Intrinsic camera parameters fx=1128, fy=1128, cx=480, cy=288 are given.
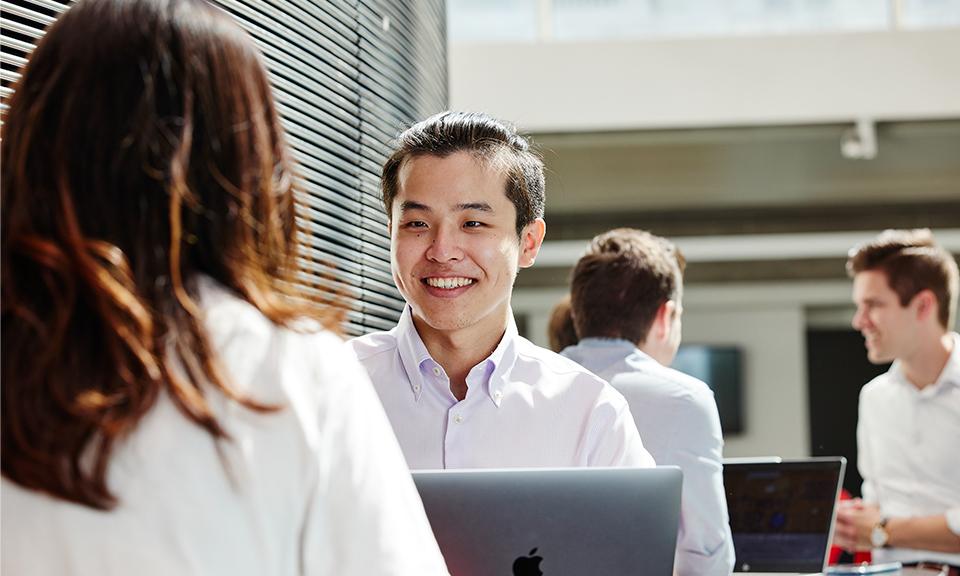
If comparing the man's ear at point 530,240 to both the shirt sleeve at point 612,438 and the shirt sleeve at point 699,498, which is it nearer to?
the shirt sleeve at point 612,438

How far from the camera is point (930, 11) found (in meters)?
6.18

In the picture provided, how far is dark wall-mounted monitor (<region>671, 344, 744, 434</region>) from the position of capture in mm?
10016

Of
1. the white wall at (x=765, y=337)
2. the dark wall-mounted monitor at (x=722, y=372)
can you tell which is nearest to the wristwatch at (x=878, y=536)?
the dark wall-mounted monitor at (x=722, y=372)

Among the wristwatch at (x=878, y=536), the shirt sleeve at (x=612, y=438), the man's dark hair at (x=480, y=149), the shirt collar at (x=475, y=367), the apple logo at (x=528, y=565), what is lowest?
the wristwatch at (x=878, y=536)

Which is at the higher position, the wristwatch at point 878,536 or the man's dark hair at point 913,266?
the man's dark hair at point 913,266

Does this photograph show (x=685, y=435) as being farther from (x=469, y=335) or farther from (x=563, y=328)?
(x=563, y=328)

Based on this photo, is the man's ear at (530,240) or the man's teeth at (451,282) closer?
the man's teeth at (451,282)

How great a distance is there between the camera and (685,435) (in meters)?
2.43

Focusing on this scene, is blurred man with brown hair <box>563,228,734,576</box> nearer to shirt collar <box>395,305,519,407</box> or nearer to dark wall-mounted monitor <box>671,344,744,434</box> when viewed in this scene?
shirt collar <box>395,305,519,407</box>

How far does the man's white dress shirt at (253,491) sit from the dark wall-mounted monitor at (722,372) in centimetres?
930

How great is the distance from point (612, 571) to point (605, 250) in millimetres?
1596

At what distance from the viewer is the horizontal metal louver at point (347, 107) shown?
7.71 feet

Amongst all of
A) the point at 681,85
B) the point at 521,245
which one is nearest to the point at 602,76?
the point at 681,85

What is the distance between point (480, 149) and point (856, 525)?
199 centimetres
